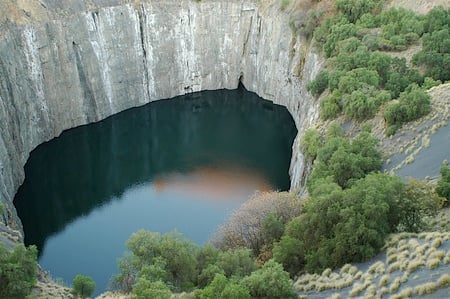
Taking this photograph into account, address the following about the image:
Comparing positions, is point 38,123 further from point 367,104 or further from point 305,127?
point 367,104

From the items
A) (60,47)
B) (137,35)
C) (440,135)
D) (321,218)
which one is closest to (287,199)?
(321,218)

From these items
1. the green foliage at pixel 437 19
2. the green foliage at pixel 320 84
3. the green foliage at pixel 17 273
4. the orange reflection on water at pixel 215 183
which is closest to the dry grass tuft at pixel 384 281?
the green foliage at pixel 17 273

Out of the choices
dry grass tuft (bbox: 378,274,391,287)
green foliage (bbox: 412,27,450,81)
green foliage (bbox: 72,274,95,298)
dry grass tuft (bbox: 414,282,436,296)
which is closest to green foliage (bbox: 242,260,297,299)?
dry grass tuft (bbox: 378,274,391,287)

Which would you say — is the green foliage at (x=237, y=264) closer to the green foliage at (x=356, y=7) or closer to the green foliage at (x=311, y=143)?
the green foliage at (x=311, y=143)

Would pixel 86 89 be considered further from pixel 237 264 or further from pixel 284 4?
pixel 237 264

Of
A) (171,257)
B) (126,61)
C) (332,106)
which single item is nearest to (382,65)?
(332,106)
